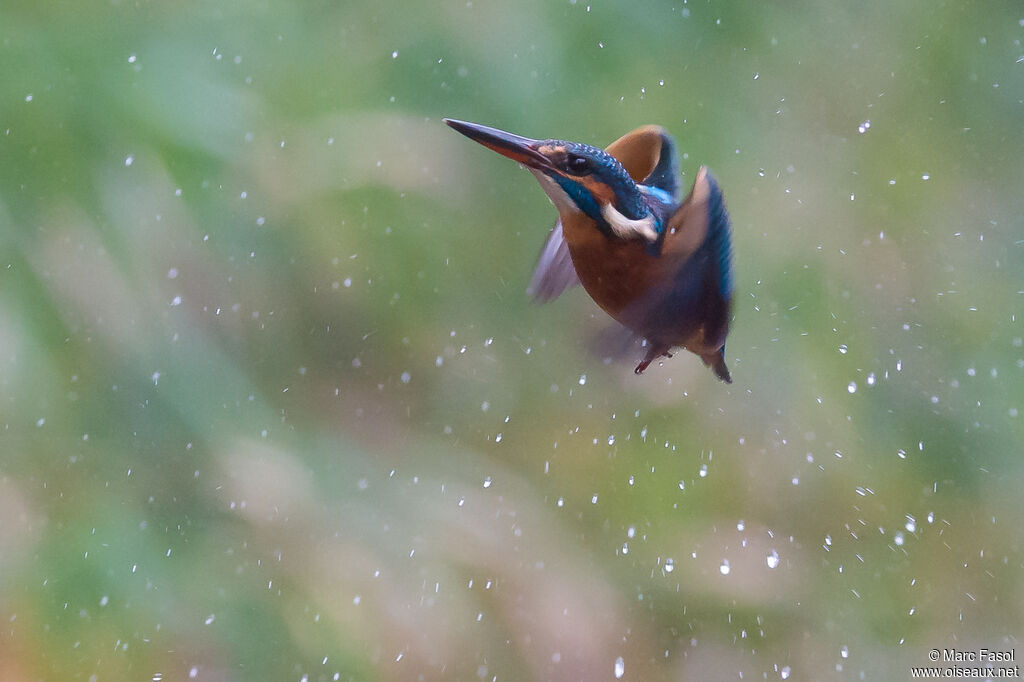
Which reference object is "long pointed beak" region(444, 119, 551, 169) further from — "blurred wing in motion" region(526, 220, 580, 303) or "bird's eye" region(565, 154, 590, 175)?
"blurred wing in motion" region(526, 220, 580, 303)

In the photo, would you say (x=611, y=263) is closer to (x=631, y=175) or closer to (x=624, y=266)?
(x=624, y=266)

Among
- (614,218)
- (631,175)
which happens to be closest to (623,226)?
(614,218)

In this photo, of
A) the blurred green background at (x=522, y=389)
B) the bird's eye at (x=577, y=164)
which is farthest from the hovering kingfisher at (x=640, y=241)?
the blurred green background at (x=522, y=389)

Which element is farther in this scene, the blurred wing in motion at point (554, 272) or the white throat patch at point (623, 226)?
the blurred wing in motion at point (554, 272)

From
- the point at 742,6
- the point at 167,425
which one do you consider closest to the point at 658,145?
the point at 742,6

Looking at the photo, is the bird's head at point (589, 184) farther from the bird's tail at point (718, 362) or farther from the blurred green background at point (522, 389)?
the blurred green background at point (522, 389)

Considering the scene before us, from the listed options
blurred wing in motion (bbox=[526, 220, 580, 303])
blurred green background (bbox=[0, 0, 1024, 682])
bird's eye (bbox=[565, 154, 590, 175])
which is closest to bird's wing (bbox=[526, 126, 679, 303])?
blurred wing in motion (bbox=[526, 220, 580, 303])

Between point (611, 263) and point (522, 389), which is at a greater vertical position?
point (611, 263)
